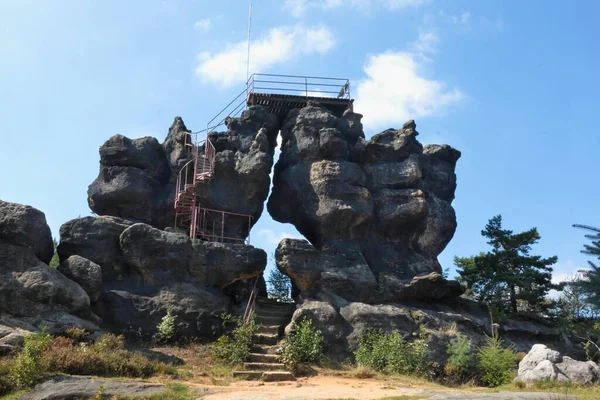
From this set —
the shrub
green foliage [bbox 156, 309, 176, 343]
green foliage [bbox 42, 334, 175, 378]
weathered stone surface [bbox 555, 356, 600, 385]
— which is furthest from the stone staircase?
weathered stone surface [bbox 555, 356, 600, 385]

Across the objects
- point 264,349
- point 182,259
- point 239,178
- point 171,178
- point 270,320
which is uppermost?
point 171,178

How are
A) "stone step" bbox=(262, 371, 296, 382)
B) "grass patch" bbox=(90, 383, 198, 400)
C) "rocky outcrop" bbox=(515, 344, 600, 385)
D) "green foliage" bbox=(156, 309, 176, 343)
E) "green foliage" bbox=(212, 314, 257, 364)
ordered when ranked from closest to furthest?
"grass patch" bbox=(90, 383, 198, 400) < "rocky outcrop" bbox=(515, 344, 600, 385) < "stone step" bbox=(262, 371, 296, 382) < "green foliage" bbox=(212, 314, 257, 364) < "green foliage" bbox=(156, 309, 176, 343)

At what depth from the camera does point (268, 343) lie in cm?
2338

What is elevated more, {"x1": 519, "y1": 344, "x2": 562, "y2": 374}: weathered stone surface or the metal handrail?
the metal handrail

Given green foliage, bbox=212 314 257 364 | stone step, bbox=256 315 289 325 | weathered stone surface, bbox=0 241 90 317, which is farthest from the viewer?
stone step, bbox=256 315 289 325

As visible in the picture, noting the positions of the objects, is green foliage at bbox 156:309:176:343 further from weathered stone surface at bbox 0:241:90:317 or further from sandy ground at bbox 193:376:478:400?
sandy ground at bbox 193:376:478:400

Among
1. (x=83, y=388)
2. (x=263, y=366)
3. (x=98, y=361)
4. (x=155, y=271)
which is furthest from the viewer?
(x=155, y=271)

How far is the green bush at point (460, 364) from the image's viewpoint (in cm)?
2278

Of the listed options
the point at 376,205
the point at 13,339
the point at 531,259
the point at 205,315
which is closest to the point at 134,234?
the point at 205,315

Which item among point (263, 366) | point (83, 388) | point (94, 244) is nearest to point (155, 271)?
point (94, 244)

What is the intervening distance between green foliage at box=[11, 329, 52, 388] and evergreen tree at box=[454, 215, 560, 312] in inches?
881

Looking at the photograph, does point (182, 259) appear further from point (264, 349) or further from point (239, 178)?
point (239, 178)

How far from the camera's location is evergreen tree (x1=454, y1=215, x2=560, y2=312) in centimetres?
3084

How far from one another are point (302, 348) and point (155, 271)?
7157 millimetres
